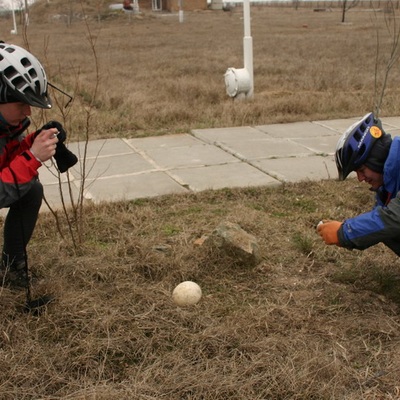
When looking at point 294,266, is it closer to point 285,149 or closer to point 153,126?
point 285,149

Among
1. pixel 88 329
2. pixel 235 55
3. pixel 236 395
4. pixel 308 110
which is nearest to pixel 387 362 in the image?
pixel 236 395

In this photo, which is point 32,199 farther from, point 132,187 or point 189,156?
point 189,156

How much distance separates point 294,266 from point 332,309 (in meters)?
0.56

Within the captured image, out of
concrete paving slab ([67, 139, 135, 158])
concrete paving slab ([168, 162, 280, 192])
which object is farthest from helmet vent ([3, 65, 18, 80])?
concrete paving slab ([67, 139, 135, 158])

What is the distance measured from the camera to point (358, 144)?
2.71 meters

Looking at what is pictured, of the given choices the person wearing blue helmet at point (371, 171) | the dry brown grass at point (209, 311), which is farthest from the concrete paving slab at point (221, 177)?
the person wearing blue helmet at point (371, 171)

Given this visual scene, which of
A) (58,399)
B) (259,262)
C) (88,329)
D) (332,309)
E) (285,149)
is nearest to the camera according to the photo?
(58,399)

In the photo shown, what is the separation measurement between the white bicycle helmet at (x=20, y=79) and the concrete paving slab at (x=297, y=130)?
4.53 metres

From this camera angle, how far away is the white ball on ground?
3.01 meters

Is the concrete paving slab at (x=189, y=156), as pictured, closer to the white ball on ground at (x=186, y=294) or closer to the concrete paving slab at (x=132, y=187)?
the concrete paving slab at (x=132, y=187)

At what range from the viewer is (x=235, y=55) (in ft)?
57.4

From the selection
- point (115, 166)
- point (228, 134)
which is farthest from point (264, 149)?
point (115, 166)

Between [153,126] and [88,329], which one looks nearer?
[88,329]

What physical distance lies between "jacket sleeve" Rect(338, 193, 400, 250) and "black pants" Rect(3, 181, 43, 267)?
1.65 meters
